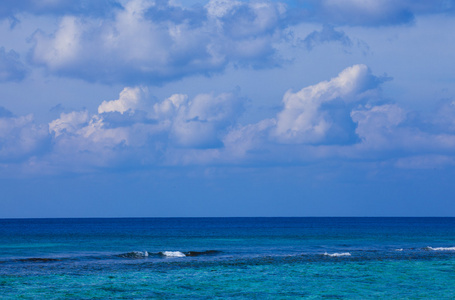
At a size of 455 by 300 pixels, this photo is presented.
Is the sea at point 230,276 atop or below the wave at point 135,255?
below

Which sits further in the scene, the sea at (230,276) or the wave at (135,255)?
A: the wave at (135,255)

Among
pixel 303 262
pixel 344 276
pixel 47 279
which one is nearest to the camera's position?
pixel 47 279

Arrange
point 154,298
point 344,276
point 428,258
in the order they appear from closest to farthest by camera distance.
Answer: point 154,298
point 344,276
point 428,258

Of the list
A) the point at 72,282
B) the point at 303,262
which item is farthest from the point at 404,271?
the point at 72,282

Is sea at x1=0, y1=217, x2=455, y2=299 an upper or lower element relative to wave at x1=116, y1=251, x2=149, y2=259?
lower

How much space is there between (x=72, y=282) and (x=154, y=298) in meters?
7.27

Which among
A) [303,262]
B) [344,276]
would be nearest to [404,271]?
[344,276]

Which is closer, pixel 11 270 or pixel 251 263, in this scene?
pixel 11 270

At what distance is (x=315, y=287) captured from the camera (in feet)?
113

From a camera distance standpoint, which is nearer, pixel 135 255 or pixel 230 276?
pixel 230 276

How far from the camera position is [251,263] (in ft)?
152

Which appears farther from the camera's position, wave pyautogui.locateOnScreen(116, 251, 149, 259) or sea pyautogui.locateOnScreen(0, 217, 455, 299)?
wave pyautogui.locateOnScreen(116, 251, 149, 259)

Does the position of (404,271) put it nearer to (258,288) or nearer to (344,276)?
(344,276)

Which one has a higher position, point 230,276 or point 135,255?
point 135,255
